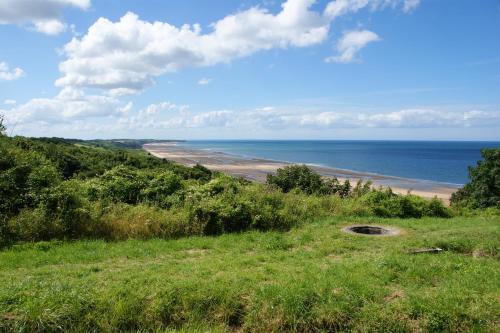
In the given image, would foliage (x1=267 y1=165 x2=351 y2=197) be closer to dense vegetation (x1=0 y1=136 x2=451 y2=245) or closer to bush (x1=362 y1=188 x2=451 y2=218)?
bush (x1=362 y1=188 x2=451 y2=218)

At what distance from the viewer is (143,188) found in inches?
521

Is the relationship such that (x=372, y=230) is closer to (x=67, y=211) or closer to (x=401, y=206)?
(x=401, y=206)

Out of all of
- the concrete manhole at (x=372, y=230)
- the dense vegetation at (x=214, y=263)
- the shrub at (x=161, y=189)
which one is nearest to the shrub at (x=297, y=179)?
the dense vegetation at (x=214, y=263)

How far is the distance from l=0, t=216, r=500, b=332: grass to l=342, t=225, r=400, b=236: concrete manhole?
8.62ft

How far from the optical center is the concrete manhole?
11.4 meters

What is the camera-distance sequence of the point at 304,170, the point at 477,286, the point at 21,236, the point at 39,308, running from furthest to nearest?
the point at 304,170 < the point at 21,236 < the point at 477,286 < the point at 39,308

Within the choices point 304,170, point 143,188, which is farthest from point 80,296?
point 304,170

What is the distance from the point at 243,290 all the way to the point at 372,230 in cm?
701

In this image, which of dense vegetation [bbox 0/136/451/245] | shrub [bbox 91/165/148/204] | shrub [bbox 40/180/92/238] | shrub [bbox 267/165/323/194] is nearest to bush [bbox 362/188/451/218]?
dense vegetation [bbox 0/136/451/245]

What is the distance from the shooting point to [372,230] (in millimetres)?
11953

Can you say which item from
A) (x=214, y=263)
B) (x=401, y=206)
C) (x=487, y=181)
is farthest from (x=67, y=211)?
(x=487, y=181)

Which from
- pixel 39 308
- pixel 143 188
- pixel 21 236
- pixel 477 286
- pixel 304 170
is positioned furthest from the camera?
pixel 304 170

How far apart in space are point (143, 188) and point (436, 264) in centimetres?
941

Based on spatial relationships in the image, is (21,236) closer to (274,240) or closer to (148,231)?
(148,231)
